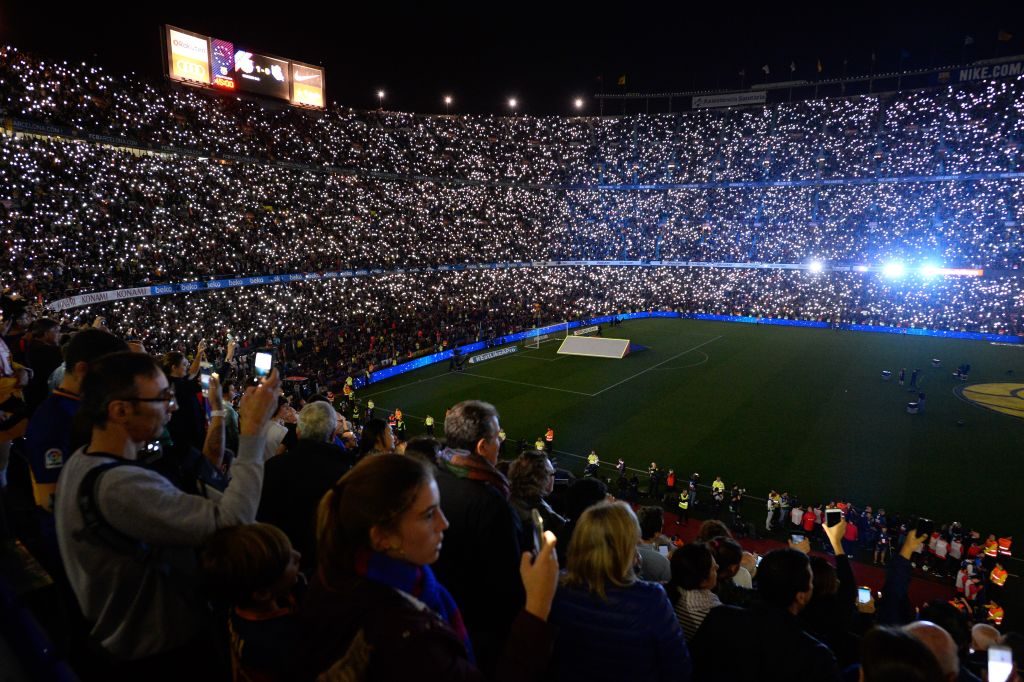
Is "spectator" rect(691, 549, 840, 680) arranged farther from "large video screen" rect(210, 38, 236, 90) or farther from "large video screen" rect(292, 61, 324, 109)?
"large video screen" rect(292, 61, 324, 109)

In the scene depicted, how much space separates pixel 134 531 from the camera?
241cm

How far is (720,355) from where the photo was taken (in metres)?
38.0

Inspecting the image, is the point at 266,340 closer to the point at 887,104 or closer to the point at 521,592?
the point at 521,592

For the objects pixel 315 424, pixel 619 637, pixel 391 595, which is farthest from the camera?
pixel 315 424

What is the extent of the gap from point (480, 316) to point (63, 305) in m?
27.5

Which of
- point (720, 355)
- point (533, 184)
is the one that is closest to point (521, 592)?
point (720, 355)

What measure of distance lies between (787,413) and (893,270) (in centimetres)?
3622

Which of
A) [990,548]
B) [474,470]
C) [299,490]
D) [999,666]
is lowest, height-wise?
[990,548]

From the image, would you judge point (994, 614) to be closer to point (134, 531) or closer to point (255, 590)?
point (255, 590)

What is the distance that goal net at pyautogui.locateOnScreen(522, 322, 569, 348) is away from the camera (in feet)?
138

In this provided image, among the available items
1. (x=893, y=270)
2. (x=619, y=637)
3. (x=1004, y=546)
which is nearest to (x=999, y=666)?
(x=619, y=637)

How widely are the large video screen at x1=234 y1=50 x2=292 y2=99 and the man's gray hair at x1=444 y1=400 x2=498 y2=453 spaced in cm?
4663

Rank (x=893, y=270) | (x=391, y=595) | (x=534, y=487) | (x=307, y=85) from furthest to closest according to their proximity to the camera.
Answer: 1. (x=893, y=270)
2. (x=307, y=85)
3. (x=534, y=487)
4. (x=391, y=595)

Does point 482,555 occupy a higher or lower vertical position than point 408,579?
lower
